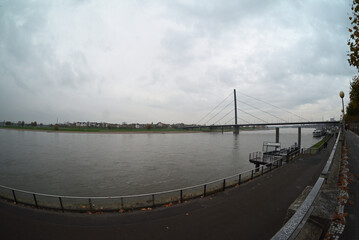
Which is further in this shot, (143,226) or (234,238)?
(143,226)

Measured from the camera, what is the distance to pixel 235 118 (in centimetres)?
9931

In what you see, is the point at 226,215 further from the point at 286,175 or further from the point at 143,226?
the point at 286,175

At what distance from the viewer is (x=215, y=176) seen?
609 inches

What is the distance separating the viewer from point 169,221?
5559mm

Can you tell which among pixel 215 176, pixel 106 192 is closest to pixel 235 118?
pixel 215 176

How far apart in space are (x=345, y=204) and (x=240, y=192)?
12.6 feet

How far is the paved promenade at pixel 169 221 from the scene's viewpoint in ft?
16.2

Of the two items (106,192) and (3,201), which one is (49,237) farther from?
(106,192)

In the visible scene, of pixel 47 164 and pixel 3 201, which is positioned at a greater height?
pixel 3 201

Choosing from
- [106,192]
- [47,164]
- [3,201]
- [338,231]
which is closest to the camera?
[338,231]

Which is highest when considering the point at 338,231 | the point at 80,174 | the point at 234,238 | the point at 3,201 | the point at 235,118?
the point at 235,118

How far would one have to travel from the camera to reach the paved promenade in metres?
4.93

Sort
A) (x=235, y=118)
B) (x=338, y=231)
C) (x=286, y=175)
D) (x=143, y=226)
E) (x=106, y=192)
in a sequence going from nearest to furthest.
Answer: (x=338, y=231), (x=143, y=226), (x=286, y=175), (x=106, y=192), (x=235, y=118)

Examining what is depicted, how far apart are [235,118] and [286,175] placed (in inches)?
3638
